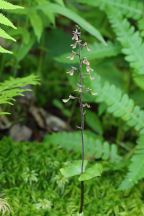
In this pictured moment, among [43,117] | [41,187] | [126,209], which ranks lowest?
[126,209]

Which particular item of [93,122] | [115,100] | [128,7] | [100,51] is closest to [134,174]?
[115,100]

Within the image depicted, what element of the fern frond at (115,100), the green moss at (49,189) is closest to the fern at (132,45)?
the fern frond at (115,100)

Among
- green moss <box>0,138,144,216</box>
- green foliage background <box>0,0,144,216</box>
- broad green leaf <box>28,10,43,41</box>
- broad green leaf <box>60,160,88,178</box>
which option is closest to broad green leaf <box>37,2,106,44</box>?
green foliage background <box>0,0,144,216</box>

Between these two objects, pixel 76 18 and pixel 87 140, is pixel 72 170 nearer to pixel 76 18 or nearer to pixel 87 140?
pixel 87 140

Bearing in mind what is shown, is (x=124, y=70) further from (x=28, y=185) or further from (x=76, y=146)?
(x=28, y=185)

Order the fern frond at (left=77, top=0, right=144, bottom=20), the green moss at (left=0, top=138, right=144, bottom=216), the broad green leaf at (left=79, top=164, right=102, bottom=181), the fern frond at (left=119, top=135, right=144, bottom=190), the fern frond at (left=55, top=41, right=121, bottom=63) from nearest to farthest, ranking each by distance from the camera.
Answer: the broad green leaf at (left=79, top=164, right=102, bottom=181)
the green moss at (left=0, top=138, right=144, bottom=216)
the fern frond at (left=119, top=135, right=144, bottom=190)
the fern frond at (left=55, top=41, right=121, bottom=63)
the fern frond at (left=77, top=0, right=144, bottom=20)

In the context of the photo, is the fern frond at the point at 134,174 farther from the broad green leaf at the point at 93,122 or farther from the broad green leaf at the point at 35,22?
the broad green leaf at the point at 35,22

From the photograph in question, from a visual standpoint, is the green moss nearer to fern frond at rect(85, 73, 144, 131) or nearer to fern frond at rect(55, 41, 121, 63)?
fern frond at rect(85, 73, 144, 131)

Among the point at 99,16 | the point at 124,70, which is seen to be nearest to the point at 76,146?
the point at 99,16
